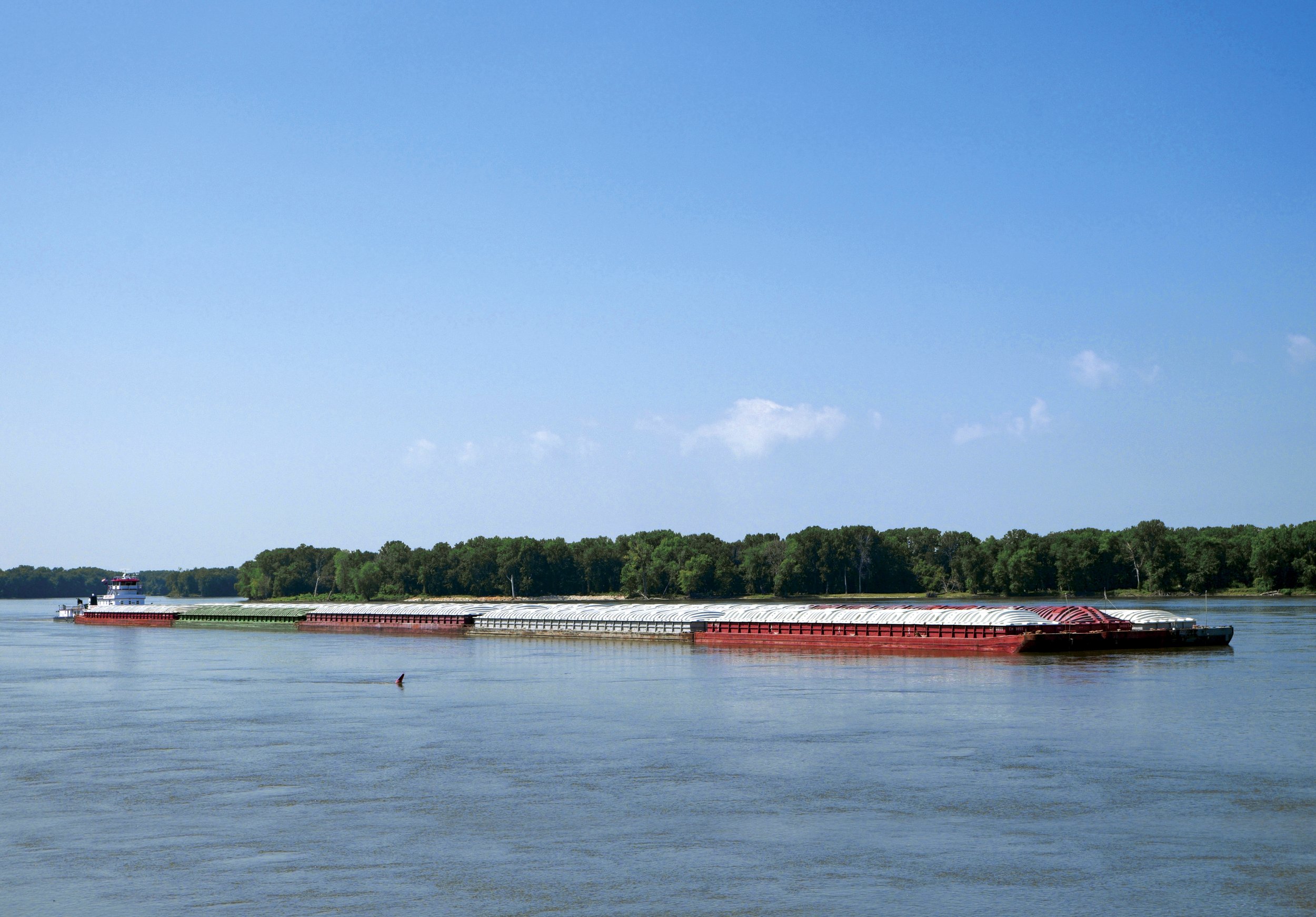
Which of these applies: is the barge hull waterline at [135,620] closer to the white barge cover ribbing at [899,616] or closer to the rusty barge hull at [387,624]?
the rusty barge hull at [387,624]

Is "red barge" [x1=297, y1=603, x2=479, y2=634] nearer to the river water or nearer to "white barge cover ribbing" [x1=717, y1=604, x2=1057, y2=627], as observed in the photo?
"white barge cover ribbing" [x1=717, y1=604, x2=1057, y2=627]

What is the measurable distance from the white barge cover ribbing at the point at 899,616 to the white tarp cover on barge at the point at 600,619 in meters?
4.46

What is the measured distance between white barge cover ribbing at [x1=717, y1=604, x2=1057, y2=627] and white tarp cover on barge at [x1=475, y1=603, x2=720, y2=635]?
4457 mm

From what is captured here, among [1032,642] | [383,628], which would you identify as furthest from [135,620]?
[1032,642]

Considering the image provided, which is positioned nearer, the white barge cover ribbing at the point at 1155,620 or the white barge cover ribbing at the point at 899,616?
the white barge cover ribbing at the point at 899,616

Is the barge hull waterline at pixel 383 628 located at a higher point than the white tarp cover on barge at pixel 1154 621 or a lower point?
lower

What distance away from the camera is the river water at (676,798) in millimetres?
21422

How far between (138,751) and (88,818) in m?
10.9

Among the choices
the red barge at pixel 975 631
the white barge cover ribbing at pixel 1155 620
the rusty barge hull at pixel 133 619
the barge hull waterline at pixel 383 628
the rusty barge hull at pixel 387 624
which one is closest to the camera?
the red barge at pixel 975 631

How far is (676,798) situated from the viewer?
29641 millimetres

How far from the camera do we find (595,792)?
30.4 m

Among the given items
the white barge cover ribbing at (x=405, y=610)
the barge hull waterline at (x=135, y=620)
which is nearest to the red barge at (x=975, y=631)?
the white barge cover ribbing at (x=405, y=610)

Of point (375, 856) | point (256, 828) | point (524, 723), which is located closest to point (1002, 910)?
point (375, 856)

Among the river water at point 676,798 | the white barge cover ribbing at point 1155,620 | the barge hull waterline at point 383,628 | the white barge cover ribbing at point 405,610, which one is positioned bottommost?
the barge hull waterline at point 383,628
